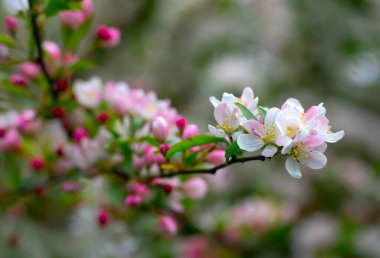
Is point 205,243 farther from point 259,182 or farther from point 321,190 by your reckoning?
point 321,190

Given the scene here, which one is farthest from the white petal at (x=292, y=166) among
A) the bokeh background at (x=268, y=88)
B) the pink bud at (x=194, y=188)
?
the bokeh background at (x=268, y=88)

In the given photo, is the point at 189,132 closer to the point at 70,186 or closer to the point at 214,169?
the point at 214,169

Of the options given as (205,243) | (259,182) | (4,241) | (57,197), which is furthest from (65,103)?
(259,182)

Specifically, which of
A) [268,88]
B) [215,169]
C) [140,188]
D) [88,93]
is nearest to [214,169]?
[215,169]

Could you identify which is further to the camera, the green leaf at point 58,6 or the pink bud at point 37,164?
the pink bud at point 37,164

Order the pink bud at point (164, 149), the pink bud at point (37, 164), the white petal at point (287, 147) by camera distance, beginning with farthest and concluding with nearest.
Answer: the pink bud at point (37, 164)
the pink bud at point (164, 149)
the white petal at point (287, 147)

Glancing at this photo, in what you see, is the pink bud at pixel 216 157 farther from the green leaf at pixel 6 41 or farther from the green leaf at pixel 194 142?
the green leaf at pixel 6 41

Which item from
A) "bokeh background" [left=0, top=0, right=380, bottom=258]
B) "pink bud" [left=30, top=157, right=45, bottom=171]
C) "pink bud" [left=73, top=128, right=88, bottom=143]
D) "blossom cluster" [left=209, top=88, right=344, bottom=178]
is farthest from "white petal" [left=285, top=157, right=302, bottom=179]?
"bokeh background" [left=0, top=0, right=380, bottom=258]
